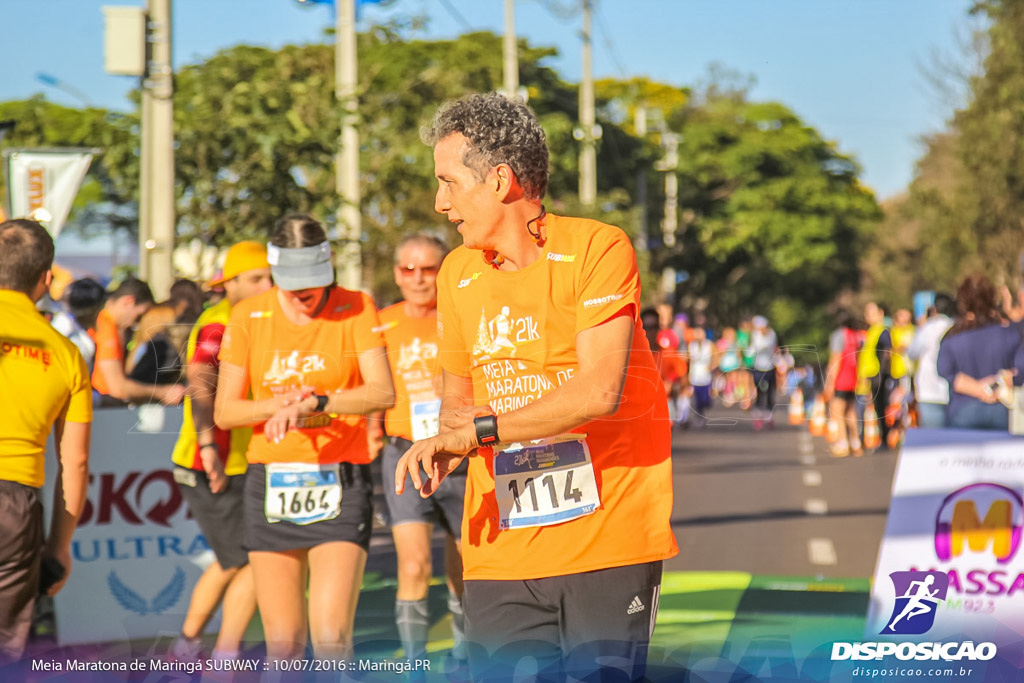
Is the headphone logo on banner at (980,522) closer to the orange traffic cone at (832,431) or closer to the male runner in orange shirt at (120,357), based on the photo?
the male runner in orange shirt at (120,357)

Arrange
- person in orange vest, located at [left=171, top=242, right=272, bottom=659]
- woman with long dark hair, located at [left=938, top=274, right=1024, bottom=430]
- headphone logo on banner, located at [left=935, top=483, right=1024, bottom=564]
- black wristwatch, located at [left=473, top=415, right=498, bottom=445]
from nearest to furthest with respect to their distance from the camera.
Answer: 1. black wristwatch, located at [left=473, top=415, right=498, bottom=445]
2. person in orange vest, located at [left=171, top=242, right=272, bottom=659]
3. headphone logo on banner, located at [left=935, top=483, right=1024, bottom=564]
4. woman with long dark hair, located at [left=938, top=274, right=1024, bottom=430]

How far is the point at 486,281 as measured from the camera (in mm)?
3545

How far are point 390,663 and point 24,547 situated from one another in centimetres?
189

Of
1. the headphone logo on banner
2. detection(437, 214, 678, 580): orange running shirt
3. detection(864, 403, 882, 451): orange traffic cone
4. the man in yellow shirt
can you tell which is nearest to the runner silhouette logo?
the headphone logo on banner

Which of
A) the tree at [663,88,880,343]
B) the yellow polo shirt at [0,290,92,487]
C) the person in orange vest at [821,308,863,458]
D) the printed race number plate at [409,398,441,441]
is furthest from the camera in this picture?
the tree at [663,88,880,343]

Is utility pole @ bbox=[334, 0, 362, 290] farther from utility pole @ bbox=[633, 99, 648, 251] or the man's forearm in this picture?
utility pole @ bbox=[633, 99, 648, 251]

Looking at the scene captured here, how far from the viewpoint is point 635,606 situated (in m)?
3.53

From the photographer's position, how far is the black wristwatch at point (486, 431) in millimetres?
3312

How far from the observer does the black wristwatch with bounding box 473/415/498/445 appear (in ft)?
10.9

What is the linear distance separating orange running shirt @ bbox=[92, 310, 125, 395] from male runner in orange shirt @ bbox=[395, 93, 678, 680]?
4.21 m

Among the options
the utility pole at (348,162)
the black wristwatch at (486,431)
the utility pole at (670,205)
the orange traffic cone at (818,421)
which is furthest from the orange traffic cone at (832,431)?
the utility pole at (670,205)

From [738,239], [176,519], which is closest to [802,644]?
[176,519]

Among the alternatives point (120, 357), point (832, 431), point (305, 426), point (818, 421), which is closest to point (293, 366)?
point (305, 426)

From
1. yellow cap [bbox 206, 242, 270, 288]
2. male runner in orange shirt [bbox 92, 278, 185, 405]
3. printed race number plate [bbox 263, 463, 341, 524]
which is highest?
yellow cap [bbox 206, 242, 270, 288]
